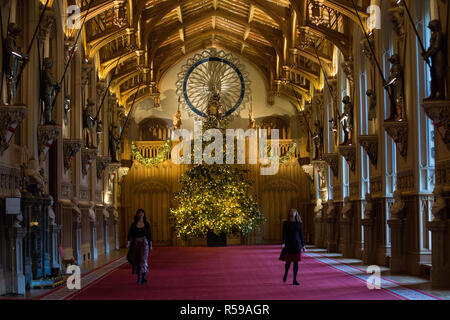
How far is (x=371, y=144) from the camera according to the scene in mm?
15414

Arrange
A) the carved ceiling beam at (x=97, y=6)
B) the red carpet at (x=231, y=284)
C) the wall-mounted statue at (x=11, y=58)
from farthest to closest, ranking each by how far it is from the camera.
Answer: the carved ceiling beam at (x=97, y=6), the wall-mounted statue at (x=11, y=58), the red carpet at (x=231, y=284)

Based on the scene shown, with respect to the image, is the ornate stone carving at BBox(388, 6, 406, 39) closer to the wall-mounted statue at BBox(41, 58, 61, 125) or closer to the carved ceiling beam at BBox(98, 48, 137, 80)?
the wall-mounted statue at BBox(41, 58, 61, 125)

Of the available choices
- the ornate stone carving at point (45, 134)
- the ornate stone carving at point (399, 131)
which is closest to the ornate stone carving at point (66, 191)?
the ornate stone carving at point (45, 134)

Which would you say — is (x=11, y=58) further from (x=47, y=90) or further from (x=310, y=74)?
(x=310, y=74)

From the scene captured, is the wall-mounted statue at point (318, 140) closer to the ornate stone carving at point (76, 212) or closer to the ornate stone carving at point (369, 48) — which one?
the ornate stone carving at point (369, 48)

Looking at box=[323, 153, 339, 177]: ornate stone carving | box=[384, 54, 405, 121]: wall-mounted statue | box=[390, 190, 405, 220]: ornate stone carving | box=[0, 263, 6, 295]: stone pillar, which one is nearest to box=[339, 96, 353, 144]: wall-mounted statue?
box=[323, 153, 339, 177]: ornate stone carving

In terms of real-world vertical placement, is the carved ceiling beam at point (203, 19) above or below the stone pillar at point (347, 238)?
above

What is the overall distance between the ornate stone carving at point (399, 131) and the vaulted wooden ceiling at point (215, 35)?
4153 mm

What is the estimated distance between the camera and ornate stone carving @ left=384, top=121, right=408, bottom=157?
42.2 ft

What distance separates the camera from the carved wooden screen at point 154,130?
1168 inches

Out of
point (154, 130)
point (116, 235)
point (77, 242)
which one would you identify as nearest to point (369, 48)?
point (77, 242)

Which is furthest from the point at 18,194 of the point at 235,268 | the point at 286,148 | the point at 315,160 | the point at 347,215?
the point at 286,148

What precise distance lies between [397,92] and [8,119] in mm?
7204

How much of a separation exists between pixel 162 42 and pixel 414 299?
18950mm
